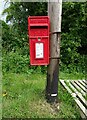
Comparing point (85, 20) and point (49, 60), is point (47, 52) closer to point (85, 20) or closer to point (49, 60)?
point (49, 60)

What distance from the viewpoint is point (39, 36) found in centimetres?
354

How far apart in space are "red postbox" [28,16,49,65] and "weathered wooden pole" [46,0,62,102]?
4.4 inches

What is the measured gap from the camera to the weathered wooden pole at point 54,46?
3605 mm

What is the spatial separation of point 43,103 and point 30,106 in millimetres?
176

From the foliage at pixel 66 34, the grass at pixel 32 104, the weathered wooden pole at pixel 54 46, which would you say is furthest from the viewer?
the foliage at pixel 66 34

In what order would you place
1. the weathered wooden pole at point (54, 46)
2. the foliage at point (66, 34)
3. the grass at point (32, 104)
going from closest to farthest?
the grass at point (32, 104)
the weathered wooden pole at point (54, 46)
the foliage at point (66, 34)

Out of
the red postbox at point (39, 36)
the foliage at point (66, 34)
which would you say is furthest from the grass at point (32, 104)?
the foliage at point (66, 34)

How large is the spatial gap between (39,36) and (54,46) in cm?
26

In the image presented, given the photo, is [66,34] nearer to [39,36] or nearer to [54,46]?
[54,46]

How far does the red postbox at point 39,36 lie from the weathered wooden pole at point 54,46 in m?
0.11

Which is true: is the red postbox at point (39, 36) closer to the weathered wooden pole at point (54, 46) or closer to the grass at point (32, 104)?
the weathered wooden pole at point (54, 46)

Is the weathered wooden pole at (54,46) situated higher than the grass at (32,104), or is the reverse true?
the weathered wooden pole at (54,46)

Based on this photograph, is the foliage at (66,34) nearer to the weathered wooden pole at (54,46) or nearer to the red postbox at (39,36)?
the weathered wooden pole at (54,46)

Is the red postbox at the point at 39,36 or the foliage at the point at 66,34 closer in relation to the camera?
the red postbox at the point at 39,36
